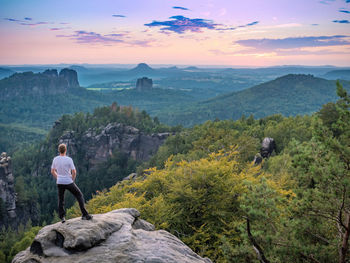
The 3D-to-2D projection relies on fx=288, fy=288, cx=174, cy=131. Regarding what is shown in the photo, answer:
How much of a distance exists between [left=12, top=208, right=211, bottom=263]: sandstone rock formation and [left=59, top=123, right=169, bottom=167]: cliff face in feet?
317

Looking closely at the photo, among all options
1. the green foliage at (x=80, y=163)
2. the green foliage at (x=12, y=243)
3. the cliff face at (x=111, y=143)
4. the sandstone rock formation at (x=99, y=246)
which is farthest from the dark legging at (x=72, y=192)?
the cliff face at (x=111, y=143)

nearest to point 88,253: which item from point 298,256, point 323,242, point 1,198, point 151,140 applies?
point 298,256

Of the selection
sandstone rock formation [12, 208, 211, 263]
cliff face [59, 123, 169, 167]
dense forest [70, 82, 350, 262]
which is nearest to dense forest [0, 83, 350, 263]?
dense forest [70, 82, 350, 262]

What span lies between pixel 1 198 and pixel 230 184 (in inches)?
2379

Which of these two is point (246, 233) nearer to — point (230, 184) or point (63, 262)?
point (63, 262)

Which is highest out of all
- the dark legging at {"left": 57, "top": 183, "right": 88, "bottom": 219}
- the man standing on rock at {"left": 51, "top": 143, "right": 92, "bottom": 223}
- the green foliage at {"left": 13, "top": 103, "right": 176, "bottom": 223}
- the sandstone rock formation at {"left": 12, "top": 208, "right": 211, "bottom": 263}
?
the man standing on rock at {"left": 51, "top": 143, "right": 92, "bottom": 223}

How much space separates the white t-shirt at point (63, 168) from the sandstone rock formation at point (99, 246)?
1.46m

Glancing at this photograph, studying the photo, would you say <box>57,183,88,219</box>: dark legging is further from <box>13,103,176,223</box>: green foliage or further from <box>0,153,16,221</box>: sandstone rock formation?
<box>13,103,176,223</box>: green foliage

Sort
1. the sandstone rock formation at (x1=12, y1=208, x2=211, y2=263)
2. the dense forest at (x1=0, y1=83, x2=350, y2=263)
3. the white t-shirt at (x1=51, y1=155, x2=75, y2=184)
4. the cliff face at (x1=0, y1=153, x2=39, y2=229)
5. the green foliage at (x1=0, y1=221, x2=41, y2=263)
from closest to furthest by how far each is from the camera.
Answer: the sandstone rock formation at (x1=12, y1=208, x2=211, y2=263) → the dense forest at (x1=0, y1=83, x2=350, y2=263) → the white t-shirt at (x1=51, y1=155, x2=75, y2=184) → the green foliage at (x1=0, y1=221, x2=41, y2=263) → the cliff face at (x1=0, y1=153, x2=39, y2=229)

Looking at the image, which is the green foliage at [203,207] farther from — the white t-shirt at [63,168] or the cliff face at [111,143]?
the cliff face at [111,143]

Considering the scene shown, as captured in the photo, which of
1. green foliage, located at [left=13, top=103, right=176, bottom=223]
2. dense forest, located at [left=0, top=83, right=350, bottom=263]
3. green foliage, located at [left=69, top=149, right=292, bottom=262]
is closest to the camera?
dense forest, located at [left=0, top=83, right=350, bottom=263]

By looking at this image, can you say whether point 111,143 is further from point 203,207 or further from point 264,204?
point 264,204

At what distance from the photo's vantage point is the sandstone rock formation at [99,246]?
8805 millimetres

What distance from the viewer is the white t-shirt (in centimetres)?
991
